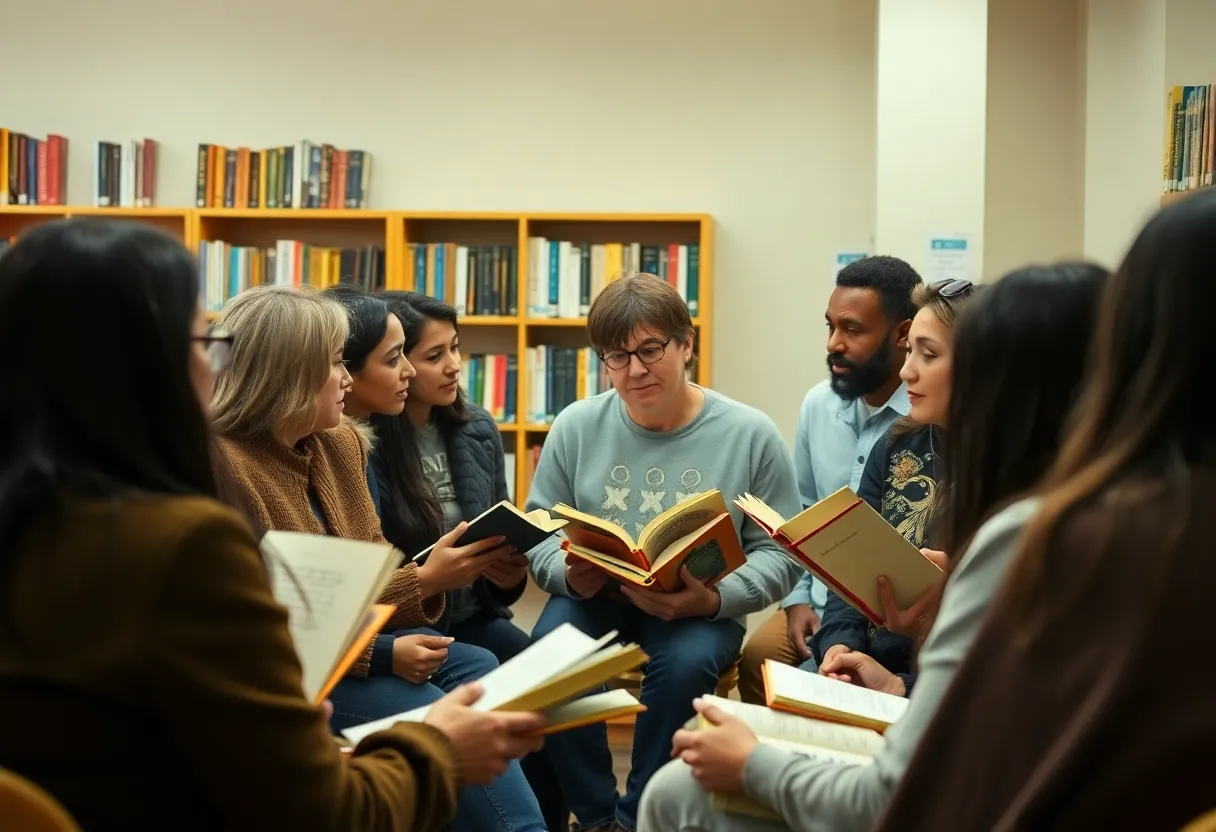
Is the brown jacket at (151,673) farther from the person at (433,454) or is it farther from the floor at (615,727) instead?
the floor at (615,727)

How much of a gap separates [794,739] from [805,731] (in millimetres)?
41

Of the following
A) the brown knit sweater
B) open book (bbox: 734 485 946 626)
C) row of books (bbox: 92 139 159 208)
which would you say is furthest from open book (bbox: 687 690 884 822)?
row of books (bbox: 92 139 159 208)

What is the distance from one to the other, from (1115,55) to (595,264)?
2103 millimetres

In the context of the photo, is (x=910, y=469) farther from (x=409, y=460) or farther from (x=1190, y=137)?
(x=1190, y=137)

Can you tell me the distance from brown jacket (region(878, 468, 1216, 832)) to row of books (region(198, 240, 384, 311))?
384 centimetres

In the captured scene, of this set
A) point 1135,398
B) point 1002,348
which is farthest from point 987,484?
point 1135,398

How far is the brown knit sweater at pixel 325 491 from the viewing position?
2223 mm

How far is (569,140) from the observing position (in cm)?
479

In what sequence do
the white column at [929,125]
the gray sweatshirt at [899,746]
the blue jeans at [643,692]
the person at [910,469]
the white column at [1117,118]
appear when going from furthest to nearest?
1. the white column at [929,125]
2. the white column at [1117,118]
3. the blue jeans at [643,692]
4. the person at [910,469]
5. the gray sweatshirt at [899,746]

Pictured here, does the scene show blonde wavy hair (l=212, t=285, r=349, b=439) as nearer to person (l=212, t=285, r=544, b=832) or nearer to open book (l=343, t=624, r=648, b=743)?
person (l=212, t=285, r=544, b=832)

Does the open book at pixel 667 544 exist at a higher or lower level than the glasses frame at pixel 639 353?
lower

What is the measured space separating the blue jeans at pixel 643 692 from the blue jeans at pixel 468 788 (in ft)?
1.43

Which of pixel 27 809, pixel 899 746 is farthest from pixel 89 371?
pixel 899 746

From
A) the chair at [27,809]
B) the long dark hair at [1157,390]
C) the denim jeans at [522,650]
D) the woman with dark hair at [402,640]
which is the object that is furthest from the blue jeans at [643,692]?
the chair at [27,809]
